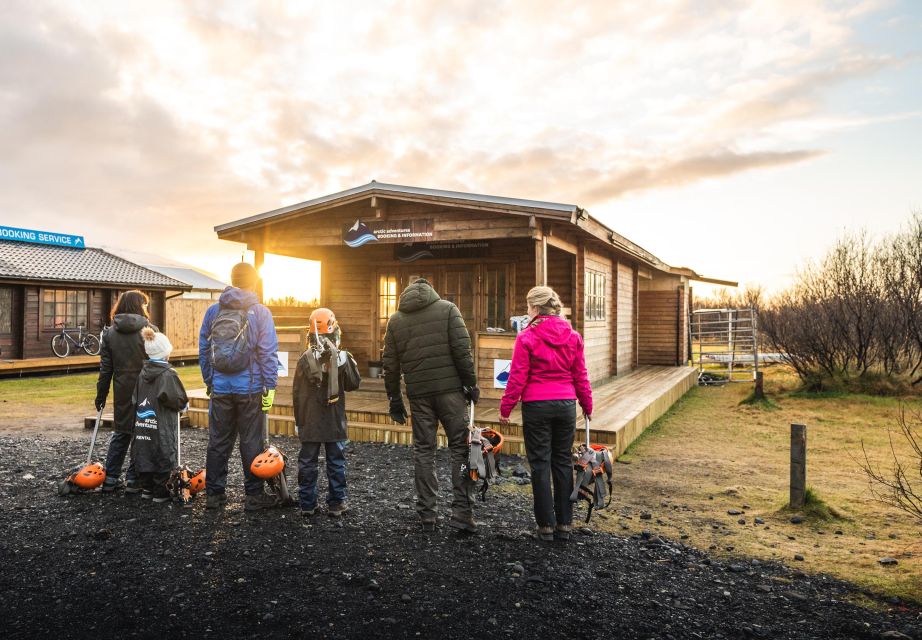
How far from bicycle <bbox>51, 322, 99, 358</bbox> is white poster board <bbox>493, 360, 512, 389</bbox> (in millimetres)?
15720

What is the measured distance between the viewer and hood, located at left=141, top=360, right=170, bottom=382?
479cm

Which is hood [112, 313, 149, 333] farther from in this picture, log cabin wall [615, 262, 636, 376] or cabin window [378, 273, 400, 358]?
log cabin wall [615, 262, 636, 376]

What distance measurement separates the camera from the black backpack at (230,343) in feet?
14.1

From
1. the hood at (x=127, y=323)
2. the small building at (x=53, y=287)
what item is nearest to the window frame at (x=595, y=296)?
the hood at (x=127, y=323)

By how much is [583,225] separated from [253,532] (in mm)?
6230

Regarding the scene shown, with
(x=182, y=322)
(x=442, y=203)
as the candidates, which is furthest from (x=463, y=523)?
(x=182, y=322)

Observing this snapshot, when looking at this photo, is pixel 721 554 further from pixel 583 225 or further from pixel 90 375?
pixel 90 375

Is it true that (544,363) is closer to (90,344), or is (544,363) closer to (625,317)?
(625,317)

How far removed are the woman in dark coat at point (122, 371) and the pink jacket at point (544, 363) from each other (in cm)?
337

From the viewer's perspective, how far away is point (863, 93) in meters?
8.52

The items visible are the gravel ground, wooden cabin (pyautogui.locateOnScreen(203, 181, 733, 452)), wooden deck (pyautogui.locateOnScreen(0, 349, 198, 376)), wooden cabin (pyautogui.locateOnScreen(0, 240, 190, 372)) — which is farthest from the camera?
wooden cabin (pyautogui.locateOnScreen(0, 240, 190, 372))

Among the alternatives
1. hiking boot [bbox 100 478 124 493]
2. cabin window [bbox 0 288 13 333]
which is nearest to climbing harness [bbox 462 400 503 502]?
hiking boot [bbox 100 478 124 493]

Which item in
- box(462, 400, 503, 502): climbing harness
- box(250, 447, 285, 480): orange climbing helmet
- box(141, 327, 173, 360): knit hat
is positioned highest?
box(141, 327, 173, 360): knit hat

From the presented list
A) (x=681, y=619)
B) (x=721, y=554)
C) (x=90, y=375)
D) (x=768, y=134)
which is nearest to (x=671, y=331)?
(x=768, y=134)
